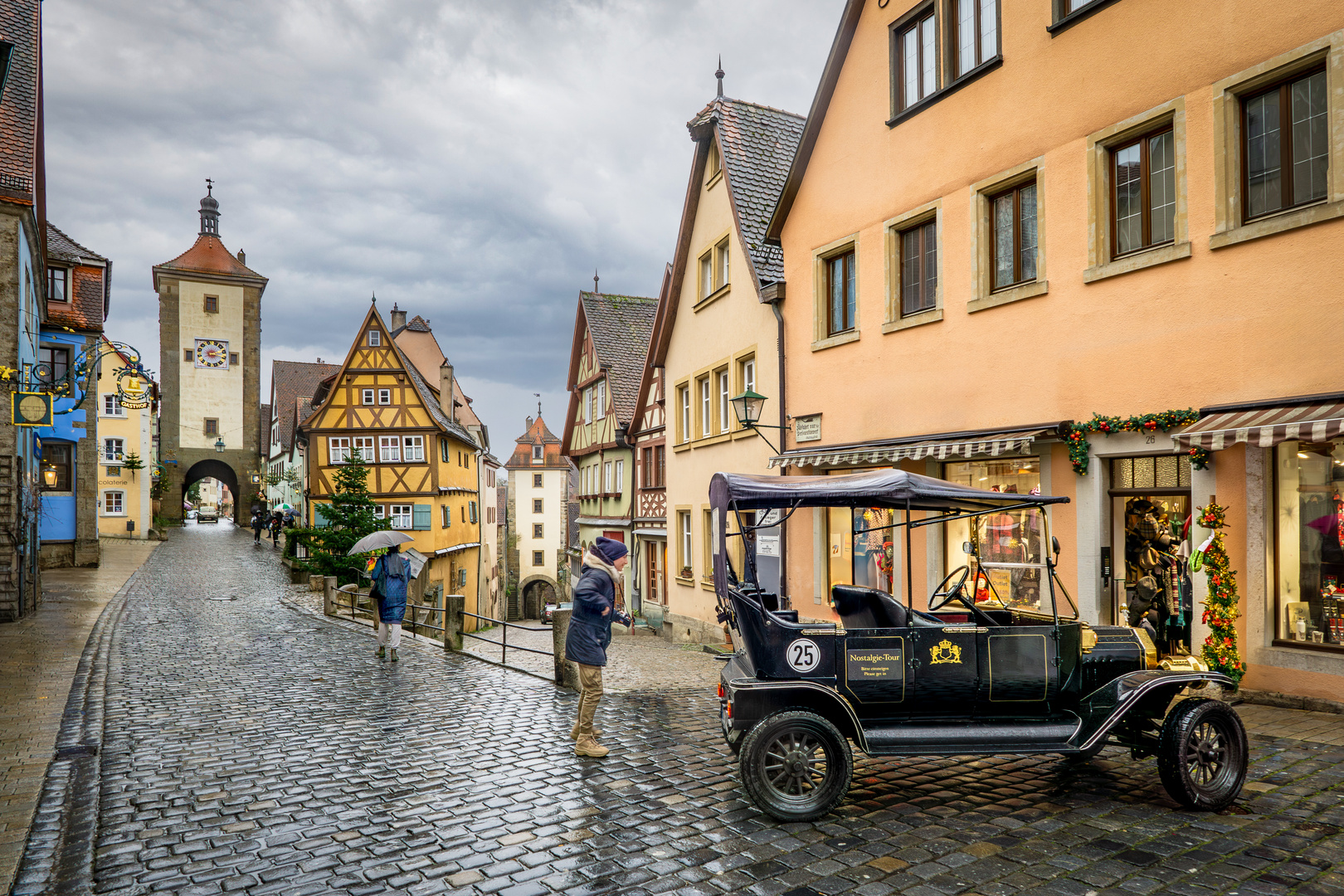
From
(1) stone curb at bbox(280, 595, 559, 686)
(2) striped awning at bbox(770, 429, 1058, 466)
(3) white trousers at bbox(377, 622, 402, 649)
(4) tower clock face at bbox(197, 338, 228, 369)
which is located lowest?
(1) stone curb at bbox(280, 595, 559, 686)

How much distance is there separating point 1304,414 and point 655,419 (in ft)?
63.7

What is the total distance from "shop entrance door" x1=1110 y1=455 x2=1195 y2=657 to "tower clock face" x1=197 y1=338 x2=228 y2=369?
56232mm

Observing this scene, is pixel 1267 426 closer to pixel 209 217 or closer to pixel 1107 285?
pixel 1107 285

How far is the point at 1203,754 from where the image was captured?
5934 mm

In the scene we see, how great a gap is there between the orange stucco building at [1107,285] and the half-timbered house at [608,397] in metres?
15.4

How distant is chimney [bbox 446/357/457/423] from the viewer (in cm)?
4531

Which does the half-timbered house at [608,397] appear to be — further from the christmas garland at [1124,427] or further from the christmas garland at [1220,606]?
the christmas garland at [1220,606]

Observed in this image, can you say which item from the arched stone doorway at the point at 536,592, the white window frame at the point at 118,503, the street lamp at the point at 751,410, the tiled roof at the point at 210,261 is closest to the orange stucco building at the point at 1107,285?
the street lamp at the point at 751,410

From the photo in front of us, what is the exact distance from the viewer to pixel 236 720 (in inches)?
364

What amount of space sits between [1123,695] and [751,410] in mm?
10859

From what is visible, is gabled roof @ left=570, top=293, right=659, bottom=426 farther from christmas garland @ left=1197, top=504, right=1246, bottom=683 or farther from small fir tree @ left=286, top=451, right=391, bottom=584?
christmas garland @ left=1197, top=504, right=1246, bottom=683

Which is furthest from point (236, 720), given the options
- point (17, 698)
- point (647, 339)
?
point (647, 339)

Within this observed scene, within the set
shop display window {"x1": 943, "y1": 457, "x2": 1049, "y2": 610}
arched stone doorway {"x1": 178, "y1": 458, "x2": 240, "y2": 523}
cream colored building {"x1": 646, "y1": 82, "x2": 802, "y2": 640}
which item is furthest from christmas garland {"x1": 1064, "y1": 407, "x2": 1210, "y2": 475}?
arched stone doorway {"x1": 178, "y1": 458, "x2": 240, "y2": 523}

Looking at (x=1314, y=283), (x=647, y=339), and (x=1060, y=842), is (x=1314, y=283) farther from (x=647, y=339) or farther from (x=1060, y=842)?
(x=647, y=339)
